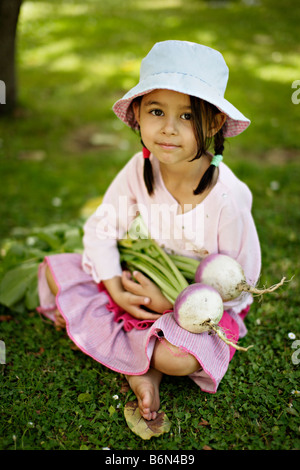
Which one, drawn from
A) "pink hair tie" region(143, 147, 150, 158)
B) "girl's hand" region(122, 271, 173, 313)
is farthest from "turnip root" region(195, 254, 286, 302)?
"pink hair tie" region(143, 147, 150, 158)

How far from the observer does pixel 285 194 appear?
4.03 meters

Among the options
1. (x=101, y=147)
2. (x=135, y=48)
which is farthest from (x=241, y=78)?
(x=101, y=147)

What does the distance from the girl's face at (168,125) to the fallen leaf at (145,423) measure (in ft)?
3.88

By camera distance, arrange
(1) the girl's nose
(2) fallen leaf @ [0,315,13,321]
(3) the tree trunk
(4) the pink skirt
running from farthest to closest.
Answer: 1. (3) the tree trunk
2. (2) fallen leaf @ [0,315,13,321]
3. (4) the pink skirt
4. (1) the girl's nose

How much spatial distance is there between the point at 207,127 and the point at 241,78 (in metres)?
5.02

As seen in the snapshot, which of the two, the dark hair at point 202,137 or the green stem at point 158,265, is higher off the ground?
the dark hair at point 202,137

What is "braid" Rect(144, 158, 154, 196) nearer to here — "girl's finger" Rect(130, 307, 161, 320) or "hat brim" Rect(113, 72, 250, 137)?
"hat brim" Rect(113, 72, 250, 137)

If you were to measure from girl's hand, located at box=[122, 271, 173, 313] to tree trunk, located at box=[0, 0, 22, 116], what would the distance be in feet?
11.4

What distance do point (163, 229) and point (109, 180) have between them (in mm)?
2025

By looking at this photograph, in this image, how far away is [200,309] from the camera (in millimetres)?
2062

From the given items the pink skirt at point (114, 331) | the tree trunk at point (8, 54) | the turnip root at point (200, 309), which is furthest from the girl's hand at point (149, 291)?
the tree trunk at point (8, 54)

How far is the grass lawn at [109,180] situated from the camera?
208 centimetres

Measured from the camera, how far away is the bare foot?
2.07 metres

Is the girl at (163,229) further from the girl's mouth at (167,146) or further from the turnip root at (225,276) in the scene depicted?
the turnip root at (225,276)
